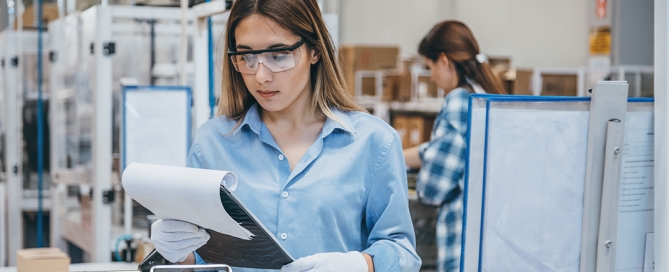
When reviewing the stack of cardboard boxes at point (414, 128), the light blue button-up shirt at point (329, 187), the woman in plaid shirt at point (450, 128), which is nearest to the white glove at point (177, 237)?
the light blue button-up shirt at point (329, 187)

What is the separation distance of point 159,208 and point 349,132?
1.42 ft

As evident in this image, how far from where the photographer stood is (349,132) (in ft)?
5.13

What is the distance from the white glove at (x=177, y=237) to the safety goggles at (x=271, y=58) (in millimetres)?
349

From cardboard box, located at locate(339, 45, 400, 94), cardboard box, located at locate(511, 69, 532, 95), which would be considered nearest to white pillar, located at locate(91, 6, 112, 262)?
cardboard box, located at locate(511, 69, 532, 95)

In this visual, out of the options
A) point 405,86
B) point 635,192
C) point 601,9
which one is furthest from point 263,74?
point 405,86

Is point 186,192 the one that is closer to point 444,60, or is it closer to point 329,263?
point 329,263

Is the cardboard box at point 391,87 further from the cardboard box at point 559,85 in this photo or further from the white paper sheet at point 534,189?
the white paper sheet at point 534,189

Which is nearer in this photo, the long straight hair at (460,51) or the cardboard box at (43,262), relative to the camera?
the cardboard box at (43,262)

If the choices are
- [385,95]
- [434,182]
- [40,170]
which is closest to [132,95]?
[434,182]

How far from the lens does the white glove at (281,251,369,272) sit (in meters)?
1.37

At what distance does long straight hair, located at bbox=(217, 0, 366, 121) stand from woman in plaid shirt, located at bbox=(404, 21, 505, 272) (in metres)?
1.40

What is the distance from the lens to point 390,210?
151 cm

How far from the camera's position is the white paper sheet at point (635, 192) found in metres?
1.54

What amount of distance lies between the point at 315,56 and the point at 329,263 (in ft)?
1.51
